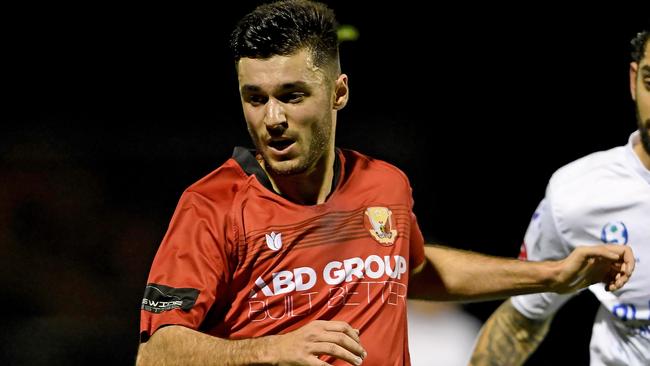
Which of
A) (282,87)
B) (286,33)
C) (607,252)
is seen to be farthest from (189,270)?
(607,252)

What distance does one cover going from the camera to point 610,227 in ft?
11.8

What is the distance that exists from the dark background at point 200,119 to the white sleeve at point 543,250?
2.01 metres

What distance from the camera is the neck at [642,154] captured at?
360cm

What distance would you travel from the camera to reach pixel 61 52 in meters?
6.21

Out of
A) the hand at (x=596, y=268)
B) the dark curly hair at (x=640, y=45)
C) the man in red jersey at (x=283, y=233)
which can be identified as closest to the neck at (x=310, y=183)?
the man in red jersey at (x=283, y=233)

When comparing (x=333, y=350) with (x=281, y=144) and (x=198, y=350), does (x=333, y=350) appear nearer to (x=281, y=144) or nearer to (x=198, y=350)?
(x=198, y=350)

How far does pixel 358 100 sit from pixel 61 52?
5.99ft

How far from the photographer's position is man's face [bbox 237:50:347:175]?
2648 millimetres

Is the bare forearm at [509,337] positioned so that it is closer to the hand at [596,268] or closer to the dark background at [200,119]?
the hand at [596,268]

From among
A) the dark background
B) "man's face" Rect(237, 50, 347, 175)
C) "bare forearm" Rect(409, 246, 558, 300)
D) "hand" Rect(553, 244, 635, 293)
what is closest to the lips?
"man's face" Rect(237, 50, 347, 175)

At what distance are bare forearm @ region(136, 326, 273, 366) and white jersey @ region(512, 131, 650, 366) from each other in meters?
1.65

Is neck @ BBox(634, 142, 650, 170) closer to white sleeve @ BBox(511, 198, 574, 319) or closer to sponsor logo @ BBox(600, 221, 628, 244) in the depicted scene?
sponsor logo @ BBox(600, 221, 628, 244)

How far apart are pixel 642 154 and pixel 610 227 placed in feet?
0.94

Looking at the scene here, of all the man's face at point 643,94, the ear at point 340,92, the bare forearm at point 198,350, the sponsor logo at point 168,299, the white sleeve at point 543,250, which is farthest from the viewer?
the white sleeve at point 543,250
